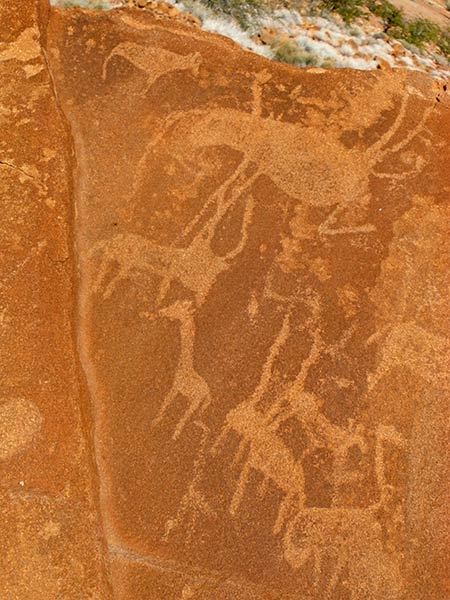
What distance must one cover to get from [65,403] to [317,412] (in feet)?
4.68

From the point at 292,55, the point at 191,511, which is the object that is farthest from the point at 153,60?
the point at 191,511

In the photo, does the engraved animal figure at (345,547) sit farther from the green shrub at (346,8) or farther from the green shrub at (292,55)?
the green shrub at (346,8)

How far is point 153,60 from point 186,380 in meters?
2.36

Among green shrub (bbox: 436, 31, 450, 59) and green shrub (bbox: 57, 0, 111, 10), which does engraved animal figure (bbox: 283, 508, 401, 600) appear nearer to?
green shrub (bbox: 57, 0, 111, 10)

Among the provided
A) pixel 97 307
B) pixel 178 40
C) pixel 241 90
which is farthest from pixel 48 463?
pixel 178 40

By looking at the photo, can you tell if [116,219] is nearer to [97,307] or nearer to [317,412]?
[97,307]

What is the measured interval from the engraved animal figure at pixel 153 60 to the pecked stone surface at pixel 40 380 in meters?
0.69

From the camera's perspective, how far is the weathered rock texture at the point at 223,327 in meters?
3.55

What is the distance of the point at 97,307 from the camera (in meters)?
3.92

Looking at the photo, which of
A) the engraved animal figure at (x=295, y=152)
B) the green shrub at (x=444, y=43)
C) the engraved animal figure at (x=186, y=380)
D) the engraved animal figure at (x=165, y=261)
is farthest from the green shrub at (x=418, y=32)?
the engraved animal figure at (x=186, y=380)

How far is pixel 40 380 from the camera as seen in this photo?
3.66m

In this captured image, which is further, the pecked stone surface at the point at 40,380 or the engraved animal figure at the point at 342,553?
the engraved animal figure at the point at 342,553

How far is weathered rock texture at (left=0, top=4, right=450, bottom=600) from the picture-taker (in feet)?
11.6

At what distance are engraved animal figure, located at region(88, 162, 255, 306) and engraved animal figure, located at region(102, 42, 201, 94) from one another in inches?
49.0
